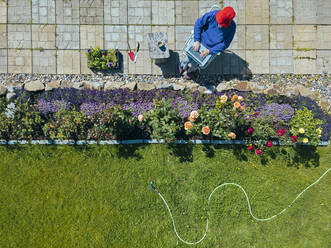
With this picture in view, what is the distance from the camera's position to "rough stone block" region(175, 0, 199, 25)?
6566 millimetres

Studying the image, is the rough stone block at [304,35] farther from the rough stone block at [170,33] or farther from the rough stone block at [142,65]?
the rough stone block at [142,65]

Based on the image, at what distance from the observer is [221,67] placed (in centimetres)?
661

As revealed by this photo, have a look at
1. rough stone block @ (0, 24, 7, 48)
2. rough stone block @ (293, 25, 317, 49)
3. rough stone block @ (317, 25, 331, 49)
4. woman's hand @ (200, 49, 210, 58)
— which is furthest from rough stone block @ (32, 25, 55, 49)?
rough stone block @ (317, 25, 331, 49)

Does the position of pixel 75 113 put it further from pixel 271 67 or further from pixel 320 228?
pixel 320 228

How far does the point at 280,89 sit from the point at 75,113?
212 inches

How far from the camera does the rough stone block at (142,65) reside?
6.58m

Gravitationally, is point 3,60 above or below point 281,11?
below

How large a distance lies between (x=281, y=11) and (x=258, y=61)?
1.50m

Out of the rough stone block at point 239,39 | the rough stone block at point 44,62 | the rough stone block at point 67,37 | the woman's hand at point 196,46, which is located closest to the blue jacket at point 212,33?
the woman's hand at point 196,46

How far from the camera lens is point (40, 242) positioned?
19.4ft

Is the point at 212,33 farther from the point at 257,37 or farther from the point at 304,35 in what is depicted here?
the point at 304,35

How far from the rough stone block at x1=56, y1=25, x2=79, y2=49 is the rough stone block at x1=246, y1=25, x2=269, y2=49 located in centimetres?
472

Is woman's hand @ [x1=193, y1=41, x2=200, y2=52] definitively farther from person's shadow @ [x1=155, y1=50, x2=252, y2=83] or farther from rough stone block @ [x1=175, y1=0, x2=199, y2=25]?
rough stone block @ [x1=175, y1=0, x2=199, y2=25]

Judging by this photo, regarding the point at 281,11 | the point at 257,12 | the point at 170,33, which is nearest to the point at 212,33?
the point at 170,33
